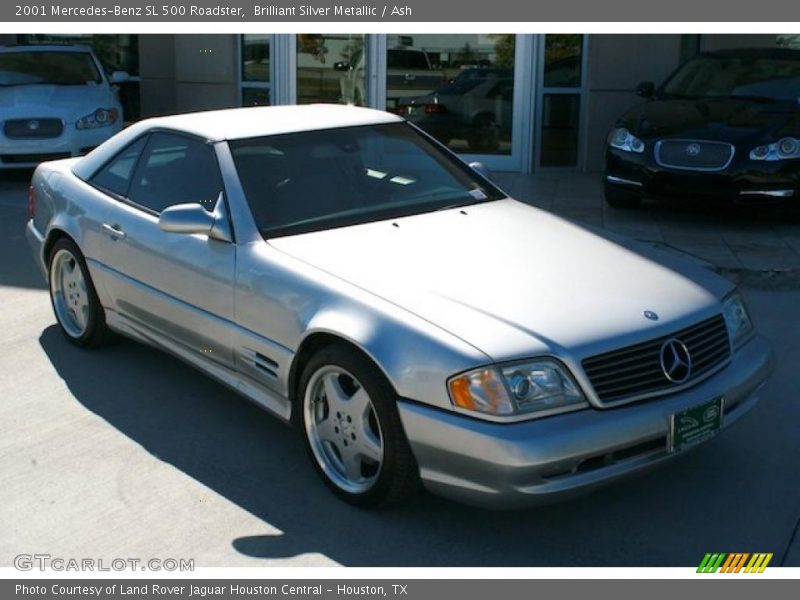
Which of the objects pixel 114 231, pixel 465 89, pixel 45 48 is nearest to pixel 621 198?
pixel 465 89

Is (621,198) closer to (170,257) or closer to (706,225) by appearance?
(706,225)

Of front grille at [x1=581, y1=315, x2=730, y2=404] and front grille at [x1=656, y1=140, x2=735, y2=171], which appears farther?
front grille at [x1=656, y1=140, x2=735, y2=171]

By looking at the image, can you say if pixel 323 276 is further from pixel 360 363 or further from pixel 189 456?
pixel 189 456

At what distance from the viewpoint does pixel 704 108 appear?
9.64 metres

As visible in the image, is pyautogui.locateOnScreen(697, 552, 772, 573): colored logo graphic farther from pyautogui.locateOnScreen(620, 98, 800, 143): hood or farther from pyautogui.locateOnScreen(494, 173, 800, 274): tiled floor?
pyautogui.locateOnScreen(620, 98, 800, 143): hood

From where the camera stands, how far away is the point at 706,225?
362 inches

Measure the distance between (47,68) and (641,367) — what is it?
10.5 metres

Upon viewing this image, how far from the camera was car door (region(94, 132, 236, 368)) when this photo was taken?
493 cm

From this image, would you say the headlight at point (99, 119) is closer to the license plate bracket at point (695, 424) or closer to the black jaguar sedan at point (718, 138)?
the black jaguar sedan at point (718, 138)

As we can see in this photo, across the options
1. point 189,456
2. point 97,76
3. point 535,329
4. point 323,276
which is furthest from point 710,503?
point 97,76

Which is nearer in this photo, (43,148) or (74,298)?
(74,298)

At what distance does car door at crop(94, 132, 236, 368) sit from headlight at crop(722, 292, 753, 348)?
83.3 inches

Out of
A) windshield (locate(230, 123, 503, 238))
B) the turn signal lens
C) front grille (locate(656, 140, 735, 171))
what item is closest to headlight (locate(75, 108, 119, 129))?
front grille (locate(656, 140, 735, 171))

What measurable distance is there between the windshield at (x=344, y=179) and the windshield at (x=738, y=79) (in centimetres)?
521
